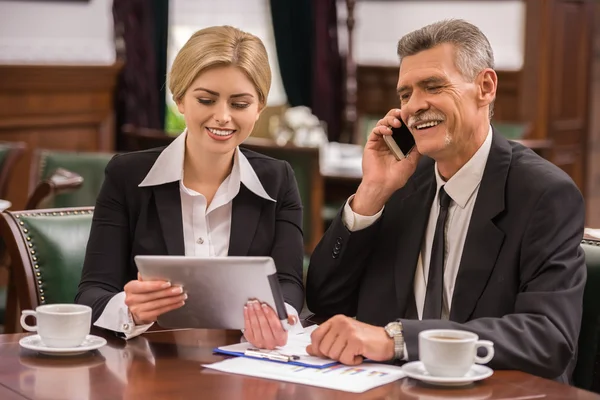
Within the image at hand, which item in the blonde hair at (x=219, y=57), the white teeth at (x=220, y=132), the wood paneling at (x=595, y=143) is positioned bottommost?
the wood paneling at (x=595, y=143)

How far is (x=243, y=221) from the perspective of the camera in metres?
2.43

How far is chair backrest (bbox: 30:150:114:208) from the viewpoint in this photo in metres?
4.19

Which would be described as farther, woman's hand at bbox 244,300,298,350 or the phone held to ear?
the phone held to ear

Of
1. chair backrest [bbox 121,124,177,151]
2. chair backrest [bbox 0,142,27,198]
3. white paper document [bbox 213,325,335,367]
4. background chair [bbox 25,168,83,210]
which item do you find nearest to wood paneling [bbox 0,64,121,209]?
chair backrest [bbox 121,124,177,151]

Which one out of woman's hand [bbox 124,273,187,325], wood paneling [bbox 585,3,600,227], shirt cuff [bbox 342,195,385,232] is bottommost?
wood paneling [bbox 585,3,600,227]

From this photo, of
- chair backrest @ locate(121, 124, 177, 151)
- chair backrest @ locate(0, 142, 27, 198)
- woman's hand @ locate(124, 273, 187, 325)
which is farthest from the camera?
chair backrest @ locate(121, 124, 177, 151)

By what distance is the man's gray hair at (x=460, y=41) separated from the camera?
7.29 ft

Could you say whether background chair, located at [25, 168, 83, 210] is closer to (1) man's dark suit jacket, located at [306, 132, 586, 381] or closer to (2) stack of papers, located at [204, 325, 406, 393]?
(1) man's dark suit jacket, located at [306, 132, 586, 381]

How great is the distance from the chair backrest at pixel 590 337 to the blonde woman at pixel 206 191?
603 mm

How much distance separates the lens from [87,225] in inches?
109

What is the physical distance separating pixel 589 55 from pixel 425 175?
18.6ft

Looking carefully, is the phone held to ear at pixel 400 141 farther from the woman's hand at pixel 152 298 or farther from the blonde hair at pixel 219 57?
the woman's hand at pixel 152 298

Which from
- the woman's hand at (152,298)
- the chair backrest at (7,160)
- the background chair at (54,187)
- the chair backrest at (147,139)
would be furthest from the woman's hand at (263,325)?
the chair backrest at (147,139)

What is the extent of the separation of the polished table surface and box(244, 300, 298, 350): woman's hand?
3.2 inches
